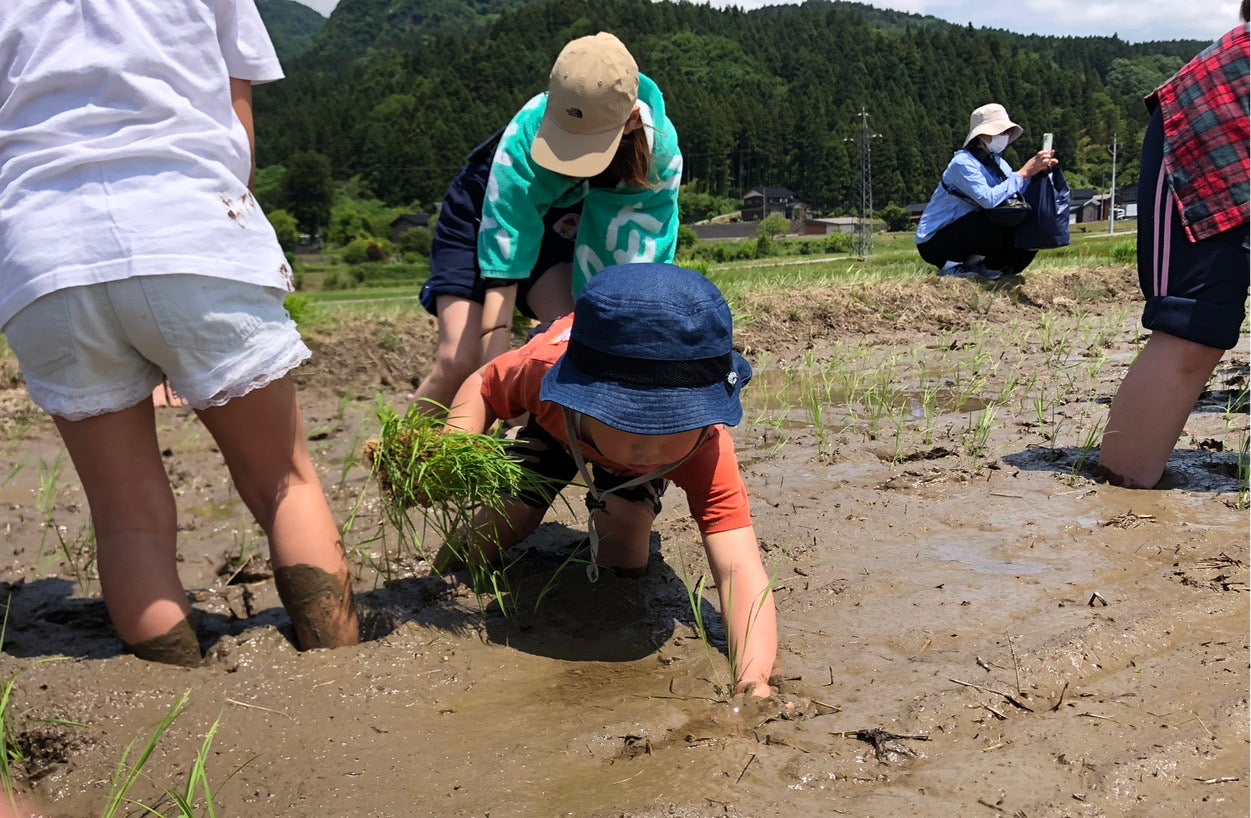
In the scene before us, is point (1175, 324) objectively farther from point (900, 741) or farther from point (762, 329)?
point (762, 329)

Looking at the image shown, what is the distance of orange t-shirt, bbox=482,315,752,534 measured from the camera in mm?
2125

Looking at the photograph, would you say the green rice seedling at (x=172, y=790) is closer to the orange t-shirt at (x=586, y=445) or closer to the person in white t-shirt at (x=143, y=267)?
the person in white t-shirt at (x=143, y=267)

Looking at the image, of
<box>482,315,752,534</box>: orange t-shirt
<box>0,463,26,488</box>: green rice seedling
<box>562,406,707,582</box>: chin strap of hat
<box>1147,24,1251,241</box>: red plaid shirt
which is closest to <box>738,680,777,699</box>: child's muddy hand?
<box>482,315,752,534</box>: orange t-shirt

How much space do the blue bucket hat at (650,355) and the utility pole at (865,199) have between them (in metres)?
20.2

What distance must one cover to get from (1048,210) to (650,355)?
5892 millimetres

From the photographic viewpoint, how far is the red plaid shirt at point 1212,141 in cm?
273

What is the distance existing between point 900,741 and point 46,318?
1588mm

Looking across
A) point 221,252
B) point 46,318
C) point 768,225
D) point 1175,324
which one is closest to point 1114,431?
point 1175,324

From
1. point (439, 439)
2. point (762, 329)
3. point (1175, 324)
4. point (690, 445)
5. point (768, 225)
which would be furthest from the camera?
point (768, 225)

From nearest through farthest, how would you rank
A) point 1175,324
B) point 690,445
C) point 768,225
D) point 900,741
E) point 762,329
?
point 900,741 → point 690,445 → point 1175,324 → point 762,329 → point 768,225

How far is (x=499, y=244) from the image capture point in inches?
113

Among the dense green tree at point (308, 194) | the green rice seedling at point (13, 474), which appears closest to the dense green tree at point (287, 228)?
the dense green tree at point (308, 194)

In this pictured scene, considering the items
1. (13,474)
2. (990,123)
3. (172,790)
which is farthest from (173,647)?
(990,123)

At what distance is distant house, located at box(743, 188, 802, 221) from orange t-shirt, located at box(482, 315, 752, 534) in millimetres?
81920
